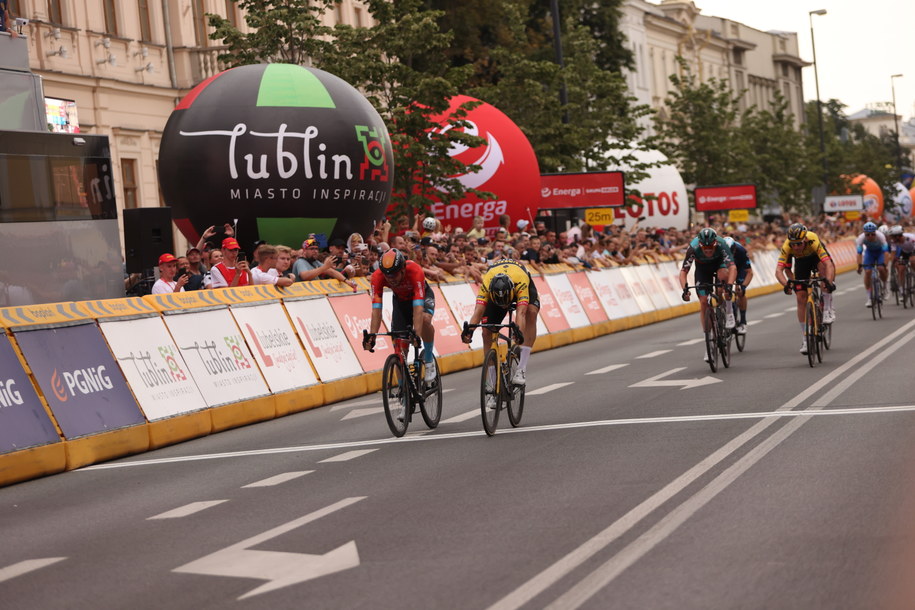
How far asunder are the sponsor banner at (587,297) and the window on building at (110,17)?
579 inches

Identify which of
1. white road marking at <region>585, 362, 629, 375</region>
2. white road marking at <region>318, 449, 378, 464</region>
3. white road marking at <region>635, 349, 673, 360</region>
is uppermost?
white road marking at <region>318, 449, 378, 464</region>

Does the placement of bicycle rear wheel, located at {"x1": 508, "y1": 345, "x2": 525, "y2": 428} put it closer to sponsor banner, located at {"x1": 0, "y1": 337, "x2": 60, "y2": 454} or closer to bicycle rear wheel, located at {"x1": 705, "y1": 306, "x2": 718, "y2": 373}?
sponsor banner, located at {"x1": 0, "y1": 337, "x2": 60, "y2": 454}

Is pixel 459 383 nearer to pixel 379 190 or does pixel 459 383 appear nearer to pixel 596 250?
pixel 379 190

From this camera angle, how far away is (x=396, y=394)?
1358 cm

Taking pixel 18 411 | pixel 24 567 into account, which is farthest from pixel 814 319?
pixel 24 567

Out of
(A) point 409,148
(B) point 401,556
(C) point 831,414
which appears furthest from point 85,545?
(A) point 409,148

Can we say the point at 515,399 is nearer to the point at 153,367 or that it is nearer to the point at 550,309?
the point at 153,367

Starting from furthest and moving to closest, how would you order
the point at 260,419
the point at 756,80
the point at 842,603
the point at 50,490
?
the point at 756,80
the point at 260,419
the point at 50,490
the point at 842,603

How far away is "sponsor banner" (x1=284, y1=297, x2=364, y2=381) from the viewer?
711 inches

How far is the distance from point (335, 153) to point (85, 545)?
1410 centimetres

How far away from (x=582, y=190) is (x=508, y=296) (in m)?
22.6

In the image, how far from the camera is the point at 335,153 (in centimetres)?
2250

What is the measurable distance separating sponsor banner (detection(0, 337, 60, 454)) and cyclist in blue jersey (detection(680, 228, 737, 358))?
353 inches

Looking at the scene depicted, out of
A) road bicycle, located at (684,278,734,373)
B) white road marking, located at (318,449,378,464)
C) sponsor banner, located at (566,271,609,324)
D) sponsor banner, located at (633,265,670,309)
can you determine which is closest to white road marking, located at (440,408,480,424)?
white road marking, located at (318,449,378,464)
